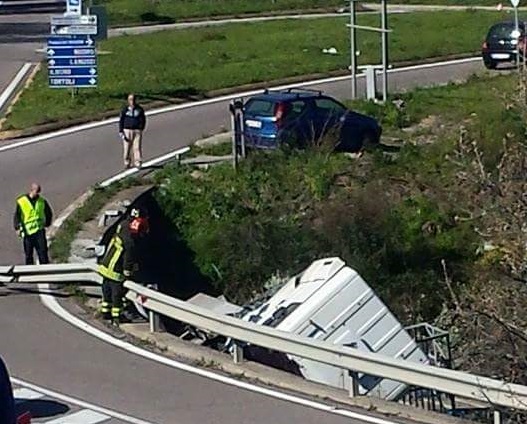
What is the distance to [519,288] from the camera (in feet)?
56.4

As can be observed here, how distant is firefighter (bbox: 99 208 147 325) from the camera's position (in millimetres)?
19141

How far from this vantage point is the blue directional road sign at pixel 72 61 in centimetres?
3653

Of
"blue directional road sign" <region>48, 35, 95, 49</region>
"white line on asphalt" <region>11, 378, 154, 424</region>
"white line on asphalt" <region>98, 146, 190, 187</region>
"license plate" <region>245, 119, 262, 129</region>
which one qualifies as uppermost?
"blue directional road sign" <region>48, 35, 95, 49</region>

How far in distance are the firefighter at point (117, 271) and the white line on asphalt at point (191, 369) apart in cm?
34

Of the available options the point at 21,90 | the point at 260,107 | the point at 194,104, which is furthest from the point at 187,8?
the point at 260,107

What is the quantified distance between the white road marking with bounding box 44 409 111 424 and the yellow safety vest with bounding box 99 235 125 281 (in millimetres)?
3817

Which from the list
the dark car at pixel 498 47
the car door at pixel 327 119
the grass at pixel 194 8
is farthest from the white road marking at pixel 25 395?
the grass at pixel 194 8

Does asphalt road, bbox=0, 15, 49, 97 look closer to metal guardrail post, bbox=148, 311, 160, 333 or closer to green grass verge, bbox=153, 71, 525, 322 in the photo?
green grass verge, bbox=153, 71, 525, 322

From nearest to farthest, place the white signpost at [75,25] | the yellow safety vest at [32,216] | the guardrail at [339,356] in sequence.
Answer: the guardrail at [339,356]
the yellow safety vest at [32,216]
the white signpost at [75,25]

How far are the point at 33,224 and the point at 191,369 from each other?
617 centimetres

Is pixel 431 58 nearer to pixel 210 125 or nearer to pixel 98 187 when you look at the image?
pixel 210 125

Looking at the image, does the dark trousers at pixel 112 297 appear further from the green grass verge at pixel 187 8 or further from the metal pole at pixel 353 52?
the green grass verge at pixel 187 8

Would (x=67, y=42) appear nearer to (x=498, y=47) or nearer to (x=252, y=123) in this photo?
(x=252, y=123)

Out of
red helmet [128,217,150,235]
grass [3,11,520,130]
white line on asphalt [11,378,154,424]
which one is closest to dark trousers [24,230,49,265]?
red helmet [128,217,150,235]
